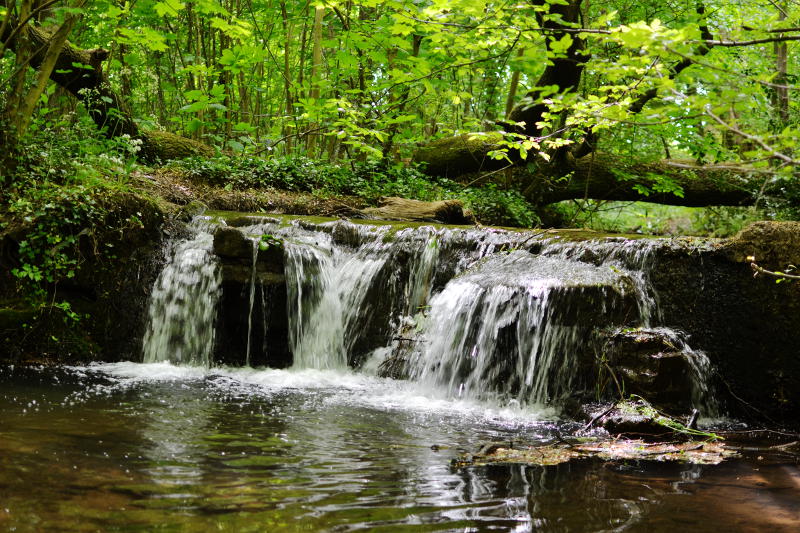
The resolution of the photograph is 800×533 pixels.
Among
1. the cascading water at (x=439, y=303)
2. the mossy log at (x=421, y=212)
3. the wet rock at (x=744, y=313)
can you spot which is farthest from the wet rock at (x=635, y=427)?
the mossy log at (x=421, y=212)

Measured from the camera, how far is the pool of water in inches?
102

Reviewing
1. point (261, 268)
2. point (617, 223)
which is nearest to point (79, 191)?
point (261, 268)

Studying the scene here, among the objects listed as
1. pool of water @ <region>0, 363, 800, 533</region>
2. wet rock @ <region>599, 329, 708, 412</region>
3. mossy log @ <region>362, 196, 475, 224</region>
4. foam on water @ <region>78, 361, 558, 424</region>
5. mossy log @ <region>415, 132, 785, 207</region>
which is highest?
mossy log @ <region>415, 132, 785, 207</region>

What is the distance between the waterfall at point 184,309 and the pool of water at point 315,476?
192cm

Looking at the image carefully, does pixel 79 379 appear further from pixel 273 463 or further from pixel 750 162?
pixel 750 162

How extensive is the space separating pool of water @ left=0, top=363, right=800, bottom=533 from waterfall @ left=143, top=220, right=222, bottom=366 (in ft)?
6.28

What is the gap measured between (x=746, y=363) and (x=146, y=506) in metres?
5.44

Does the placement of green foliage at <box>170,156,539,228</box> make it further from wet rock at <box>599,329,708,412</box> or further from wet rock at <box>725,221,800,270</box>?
wet rock at <box>599,329,708,412</box>

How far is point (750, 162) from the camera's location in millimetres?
2814

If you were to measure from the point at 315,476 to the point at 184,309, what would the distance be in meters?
4.65

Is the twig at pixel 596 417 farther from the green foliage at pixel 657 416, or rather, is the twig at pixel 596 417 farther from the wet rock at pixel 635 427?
the green foliage at pixel 657 416

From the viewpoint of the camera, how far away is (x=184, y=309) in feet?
24.0

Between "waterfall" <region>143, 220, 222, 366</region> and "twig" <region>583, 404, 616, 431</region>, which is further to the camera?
"waterfall" <region>143, 220, 222, 366</region>

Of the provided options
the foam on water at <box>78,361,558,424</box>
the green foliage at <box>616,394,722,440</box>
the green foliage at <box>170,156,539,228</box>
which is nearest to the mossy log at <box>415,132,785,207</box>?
the green foliage at <box>170,156,539,228</box>
